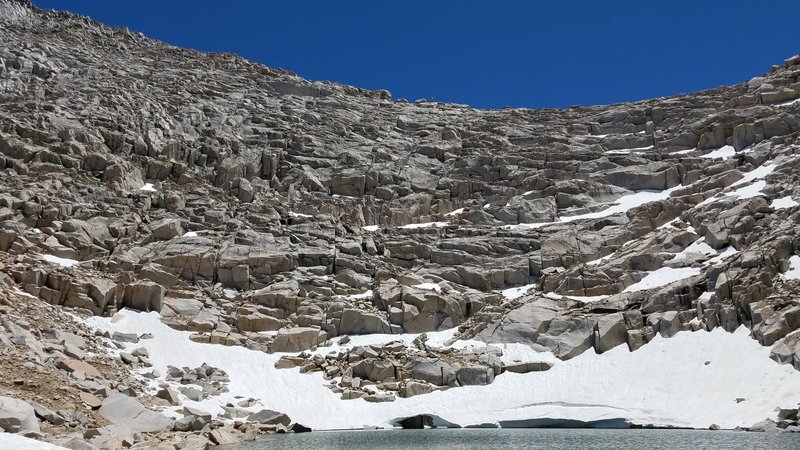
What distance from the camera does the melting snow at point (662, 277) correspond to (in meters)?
45.8

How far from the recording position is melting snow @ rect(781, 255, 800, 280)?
128 ft

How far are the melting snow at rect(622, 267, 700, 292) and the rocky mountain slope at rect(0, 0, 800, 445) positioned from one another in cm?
20

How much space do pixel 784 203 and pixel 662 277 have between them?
1108 cm

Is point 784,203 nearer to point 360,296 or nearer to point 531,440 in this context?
point 360,296

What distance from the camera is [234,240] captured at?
53531 mm

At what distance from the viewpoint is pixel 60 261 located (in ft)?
150

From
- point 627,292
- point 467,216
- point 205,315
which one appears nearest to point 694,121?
point 467,216

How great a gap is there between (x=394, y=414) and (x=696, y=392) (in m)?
16.3

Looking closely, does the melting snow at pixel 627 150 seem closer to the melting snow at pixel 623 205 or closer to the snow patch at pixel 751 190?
the melting snow at pixel 623 205

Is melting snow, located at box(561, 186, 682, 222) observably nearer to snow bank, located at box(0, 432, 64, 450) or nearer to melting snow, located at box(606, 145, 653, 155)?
melting snow, located at box(606, 145, 653, 155)

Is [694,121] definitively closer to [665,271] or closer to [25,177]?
[665,271]

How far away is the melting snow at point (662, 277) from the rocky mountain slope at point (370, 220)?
20cm

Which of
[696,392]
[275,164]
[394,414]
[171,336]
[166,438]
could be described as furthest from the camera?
[275,164]

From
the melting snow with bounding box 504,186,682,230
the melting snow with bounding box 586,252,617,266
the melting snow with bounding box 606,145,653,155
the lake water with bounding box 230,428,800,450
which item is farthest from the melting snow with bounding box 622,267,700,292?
the melting snow with bounding box 606,145,653,155
